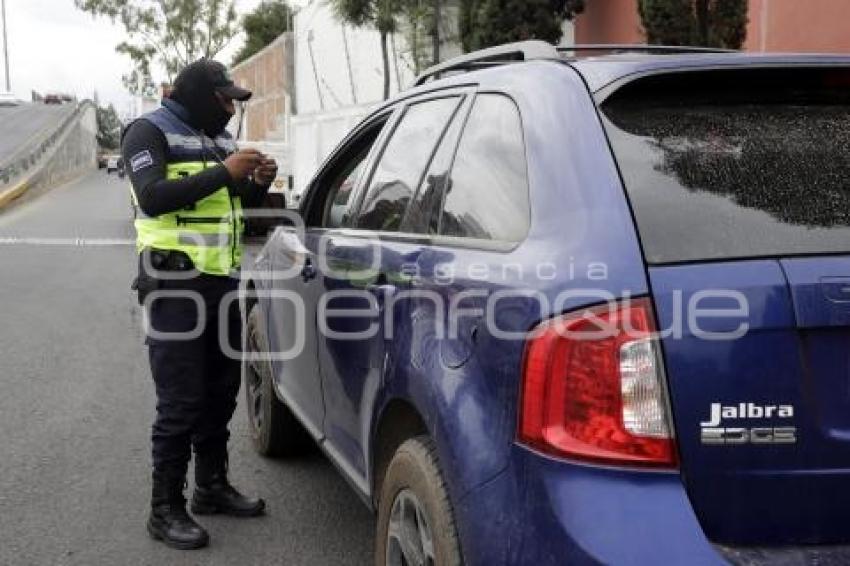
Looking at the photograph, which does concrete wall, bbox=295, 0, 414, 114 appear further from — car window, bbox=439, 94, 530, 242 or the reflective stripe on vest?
car window, bbox=439, 94, 530, 242

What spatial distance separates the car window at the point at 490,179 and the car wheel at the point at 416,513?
60 centimetres

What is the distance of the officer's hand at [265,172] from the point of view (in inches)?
156

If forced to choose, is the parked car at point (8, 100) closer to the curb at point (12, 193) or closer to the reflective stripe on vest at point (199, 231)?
the curb at point (12, 193)

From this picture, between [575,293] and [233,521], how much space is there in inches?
105

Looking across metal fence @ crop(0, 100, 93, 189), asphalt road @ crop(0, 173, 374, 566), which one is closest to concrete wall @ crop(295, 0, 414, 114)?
metal fence @ crop(0, 100, 93, 189)

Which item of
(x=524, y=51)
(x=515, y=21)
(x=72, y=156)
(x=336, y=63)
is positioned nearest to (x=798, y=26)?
(x=515, y=21)

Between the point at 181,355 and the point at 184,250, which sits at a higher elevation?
the point at 184,250

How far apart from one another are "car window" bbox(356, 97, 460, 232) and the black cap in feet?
2.87

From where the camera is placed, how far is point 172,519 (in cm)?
392

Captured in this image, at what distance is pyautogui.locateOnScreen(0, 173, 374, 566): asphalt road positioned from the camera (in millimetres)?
3883

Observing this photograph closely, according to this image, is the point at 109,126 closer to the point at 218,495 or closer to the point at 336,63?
the point at 336,63

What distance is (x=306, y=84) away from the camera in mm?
34219

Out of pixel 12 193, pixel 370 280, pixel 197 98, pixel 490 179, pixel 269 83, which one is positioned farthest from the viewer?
pixel 269 83

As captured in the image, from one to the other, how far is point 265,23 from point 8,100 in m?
29.6
